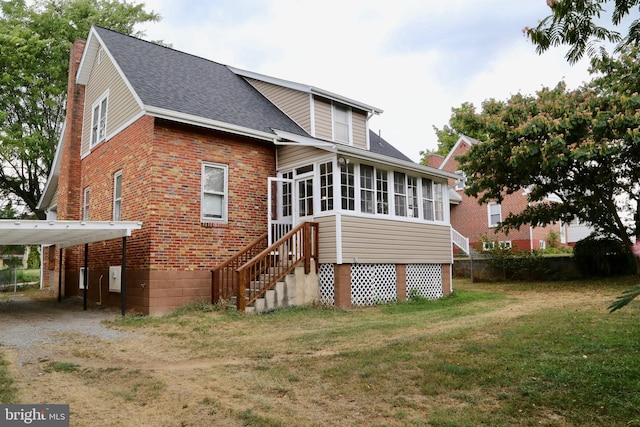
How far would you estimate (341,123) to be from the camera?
50.7 ft

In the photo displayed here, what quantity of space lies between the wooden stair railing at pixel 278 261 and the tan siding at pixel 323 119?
3.86 meters

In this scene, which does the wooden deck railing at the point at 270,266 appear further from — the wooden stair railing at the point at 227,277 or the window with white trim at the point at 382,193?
the window with white trim at the point at 382,193

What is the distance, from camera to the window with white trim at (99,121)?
14.2 meters

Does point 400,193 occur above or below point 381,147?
below

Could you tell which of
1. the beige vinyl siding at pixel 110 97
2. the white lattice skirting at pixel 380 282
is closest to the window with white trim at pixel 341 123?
the white lattice skirting at pixel 380 282

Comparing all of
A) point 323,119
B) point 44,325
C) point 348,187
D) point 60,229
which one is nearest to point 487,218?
point 323,119

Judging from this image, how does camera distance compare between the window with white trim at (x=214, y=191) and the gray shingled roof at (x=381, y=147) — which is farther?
the gray shingled roof at (x=381, y=147)

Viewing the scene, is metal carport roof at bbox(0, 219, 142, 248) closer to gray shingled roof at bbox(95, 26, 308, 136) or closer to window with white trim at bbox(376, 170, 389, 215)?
gray shingled roof at bbox(95, 26, 308, 136)

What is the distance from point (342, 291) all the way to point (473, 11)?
7320 millimetres

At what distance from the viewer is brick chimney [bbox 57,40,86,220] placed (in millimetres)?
15695

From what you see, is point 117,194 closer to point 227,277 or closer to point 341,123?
point 227,277

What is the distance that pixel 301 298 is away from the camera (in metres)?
11.5

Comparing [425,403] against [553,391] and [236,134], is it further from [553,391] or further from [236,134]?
[236,134]

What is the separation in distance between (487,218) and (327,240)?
63.2 feet
